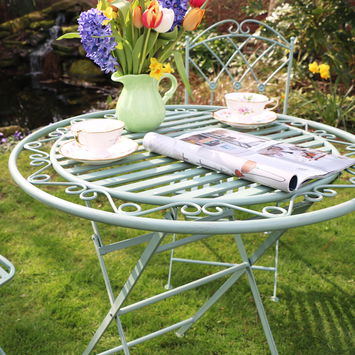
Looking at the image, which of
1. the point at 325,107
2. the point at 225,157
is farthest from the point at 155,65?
the point at 325,107

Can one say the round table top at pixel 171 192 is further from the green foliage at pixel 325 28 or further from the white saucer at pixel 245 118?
the green foliage at pixel 325 28

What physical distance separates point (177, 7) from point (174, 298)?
1428 mm

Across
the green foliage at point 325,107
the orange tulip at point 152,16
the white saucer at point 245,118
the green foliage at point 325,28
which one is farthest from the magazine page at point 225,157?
the green foliage at point 325,28

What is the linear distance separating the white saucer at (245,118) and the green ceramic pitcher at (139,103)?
28cm

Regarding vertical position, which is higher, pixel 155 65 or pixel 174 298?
pixel 155 65

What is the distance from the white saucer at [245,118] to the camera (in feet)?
6.12

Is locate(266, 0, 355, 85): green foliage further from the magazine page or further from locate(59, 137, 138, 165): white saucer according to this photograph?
locate(59, 137, 138, 165): white saucer

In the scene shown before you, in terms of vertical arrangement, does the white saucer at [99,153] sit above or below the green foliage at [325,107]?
above

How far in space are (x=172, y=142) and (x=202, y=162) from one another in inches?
5.7

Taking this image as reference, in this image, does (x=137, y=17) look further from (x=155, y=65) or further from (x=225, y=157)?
(x=225, y=157)

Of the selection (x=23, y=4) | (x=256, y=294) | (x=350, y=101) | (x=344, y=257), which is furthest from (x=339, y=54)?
(x=23, y=4)

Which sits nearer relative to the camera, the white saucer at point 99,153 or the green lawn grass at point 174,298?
the white saucer at point 99,153

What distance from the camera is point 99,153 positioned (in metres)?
1.50

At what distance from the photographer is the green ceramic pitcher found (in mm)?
1730
